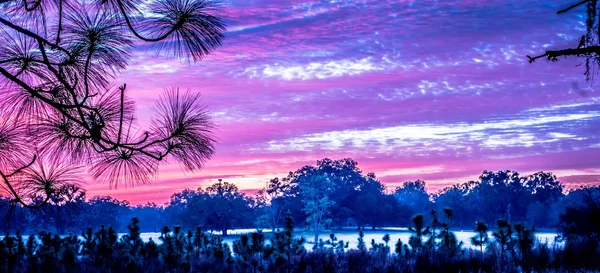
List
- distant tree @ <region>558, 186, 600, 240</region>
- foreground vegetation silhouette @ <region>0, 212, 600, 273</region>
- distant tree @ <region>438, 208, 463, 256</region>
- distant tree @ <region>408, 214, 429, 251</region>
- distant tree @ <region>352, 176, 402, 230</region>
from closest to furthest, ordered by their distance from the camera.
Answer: foreground vegetation silhouette @ <region>0, 212, 600, 273</region>, distant tree @ <region>438, 208, 463, 256</region>, distant tree @ <region>408, 214, 429, 251</region>, distant tree @ <region>558, 186, 600, 240</region>, distant tree @ <region>352, 176, 402, 230</region>

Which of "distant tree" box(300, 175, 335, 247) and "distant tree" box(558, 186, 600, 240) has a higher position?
"distant tree" box(300, 175, 335, 247)

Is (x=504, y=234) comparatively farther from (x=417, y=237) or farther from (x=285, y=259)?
(x=285, y=259)

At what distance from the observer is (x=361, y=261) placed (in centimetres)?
1377

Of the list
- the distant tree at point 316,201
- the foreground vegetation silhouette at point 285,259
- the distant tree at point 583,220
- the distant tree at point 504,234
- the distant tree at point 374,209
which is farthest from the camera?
the distant tree at point 374,209

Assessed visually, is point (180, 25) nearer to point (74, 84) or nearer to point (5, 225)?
point (74, 84)

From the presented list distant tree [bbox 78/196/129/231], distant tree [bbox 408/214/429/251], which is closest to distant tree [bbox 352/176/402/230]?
distant tree [bbox 78/196/129/231]

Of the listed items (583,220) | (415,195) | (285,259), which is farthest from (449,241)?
(415,195)

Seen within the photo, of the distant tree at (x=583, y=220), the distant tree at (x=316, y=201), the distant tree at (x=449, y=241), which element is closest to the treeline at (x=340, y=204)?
the distant tree at (x=316, y=201)

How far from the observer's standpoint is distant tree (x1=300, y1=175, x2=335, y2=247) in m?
67.4

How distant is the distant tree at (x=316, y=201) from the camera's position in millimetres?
67375

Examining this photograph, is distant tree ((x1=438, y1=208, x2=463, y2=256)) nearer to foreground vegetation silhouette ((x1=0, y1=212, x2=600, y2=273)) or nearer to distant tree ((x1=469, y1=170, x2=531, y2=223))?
foreground vegetation silhouette ((x1=0, y1=212, x2=600, y2=273))

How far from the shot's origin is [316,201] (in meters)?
70.3

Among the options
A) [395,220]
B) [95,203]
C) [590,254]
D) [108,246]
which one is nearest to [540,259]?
[590,254]

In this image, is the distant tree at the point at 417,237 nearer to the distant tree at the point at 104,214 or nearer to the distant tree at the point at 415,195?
the distant tree at the point at 104,214
